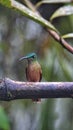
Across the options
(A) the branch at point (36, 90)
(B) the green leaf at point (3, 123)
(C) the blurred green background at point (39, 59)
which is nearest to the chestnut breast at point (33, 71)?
(A) the branch at point (36, 90)

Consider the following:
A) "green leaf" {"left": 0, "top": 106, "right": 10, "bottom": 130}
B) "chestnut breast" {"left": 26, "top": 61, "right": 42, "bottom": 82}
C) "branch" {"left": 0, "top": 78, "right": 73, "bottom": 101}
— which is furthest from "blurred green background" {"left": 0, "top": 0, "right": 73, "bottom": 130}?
"branch" {"left": 0, "top": 78, "right": 73, "bottom": 101}

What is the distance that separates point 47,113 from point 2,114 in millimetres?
373

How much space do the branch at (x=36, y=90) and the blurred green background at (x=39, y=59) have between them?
1.26 meters

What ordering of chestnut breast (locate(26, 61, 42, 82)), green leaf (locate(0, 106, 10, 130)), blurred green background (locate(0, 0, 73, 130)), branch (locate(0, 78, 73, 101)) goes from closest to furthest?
branch (locate(0, 78, 73, 101))
chestnut breast (locate(26, 61, 42, 82))
green leaf (locate(0, 106, 10, 130))
blurred green background (locate(0, 0, 73, 130))

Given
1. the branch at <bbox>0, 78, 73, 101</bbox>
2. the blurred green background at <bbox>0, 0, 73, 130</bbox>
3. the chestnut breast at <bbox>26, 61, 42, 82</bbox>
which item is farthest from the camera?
the blurred green background at <bbox>0, 0, 73, 130</bbox>

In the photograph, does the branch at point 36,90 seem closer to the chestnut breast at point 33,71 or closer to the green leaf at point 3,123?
the chestnut breast at point 33,71

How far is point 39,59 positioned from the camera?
8.30 ft

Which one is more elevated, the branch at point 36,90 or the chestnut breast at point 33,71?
the chestnut breast at point 33,71

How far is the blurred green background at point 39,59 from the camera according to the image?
2311 millimetres

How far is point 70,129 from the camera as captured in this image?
93.4 inches

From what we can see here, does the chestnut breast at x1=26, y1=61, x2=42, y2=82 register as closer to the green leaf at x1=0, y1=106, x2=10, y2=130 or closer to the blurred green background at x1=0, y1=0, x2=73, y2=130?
the green leaf at x1=0, y1=106, x2=10, y2=130

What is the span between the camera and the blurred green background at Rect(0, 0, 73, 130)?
2.31m

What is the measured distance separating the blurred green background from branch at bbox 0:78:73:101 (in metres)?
1.26

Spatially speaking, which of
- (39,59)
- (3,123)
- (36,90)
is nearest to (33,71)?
(36,90)
